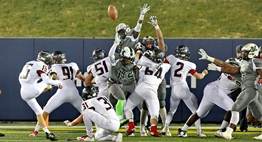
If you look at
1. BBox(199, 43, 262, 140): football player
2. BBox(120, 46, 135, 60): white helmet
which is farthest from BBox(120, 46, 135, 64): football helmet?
BBox(199, 43, 262, 140): football player

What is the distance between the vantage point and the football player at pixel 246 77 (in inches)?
477

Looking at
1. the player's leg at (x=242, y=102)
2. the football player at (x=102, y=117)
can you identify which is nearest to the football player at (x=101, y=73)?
the football player at (x=102, y=117)

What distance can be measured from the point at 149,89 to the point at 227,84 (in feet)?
5.10

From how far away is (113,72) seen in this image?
13094mm

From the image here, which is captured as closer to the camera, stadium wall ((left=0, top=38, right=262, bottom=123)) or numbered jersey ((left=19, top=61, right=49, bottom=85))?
numbered jersey ((left=19, top=61, right=49, bottom=85))

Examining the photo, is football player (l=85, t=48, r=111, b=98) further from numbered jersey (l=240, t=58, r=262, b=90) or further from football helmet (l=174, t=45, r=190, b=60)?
numbered jersey (l=240, t=58, r=262, b=90)

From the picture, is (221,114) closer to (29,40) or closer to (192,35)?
(29,40)

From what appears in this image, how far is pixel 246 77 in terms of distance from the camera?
12.3 metres

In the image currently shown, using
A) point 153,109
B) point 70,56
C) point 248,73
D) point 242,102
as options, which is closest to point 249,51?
point 248,73

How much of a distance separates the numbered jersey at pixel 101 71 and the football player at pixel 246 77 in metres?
2.01

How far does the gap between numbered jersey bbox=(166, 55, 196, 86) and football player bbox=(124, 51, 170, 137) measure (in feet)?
1.42

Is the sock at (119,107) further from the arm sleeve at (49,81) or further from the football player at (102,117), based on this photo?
the arm sleeve at (49,81)

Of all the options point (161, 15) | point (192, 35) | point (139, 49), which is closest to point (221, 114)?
point (139, 49)

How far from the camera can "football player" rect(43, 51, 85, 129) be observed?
13398 millimetres
